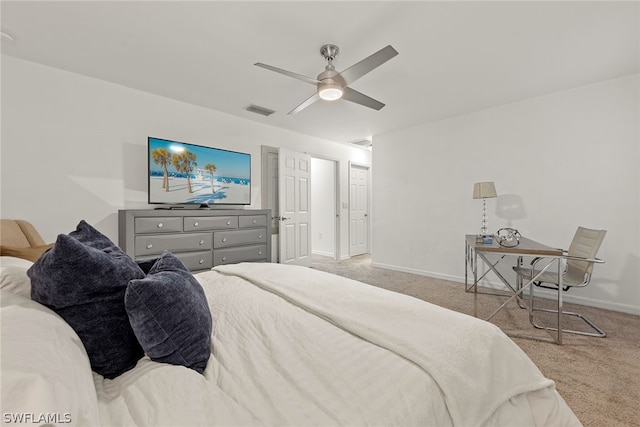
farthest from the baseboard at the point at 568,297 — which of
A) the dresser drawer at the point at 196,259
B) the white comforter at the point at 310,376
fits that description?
the dresser drawer at the point at 196,259

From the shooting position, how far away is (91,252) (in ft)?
2.73

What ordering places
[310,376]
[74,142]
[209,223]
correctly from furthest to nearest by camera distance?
[209,223] → [74,142] → [310,376]

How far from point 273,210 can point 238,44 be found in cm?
274

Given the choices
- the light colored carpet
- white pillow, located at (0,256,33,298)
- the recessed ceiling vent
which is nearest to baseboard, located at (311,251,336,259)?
the recessed ceiling vent

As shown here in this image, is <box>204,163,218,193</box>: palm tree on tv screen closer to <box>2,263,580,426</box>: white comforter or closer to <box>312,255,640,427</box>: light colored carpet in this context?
<box>2,263,580,426</box>: white comforter

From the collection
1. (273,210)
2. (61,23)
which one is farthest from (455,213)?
(61,23)

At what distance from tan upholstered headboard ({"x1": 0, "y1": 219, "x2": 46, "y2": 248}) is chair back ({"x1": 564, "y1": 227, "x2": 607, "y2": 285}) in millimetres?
4576

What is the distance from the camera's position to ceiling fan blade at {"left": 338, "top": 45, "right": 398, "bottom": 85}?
1.82 metres

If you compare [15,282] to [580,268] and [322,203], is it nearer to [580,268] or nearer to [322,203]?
[580,268]

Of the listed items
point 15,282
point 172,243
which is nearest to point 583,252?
point 15,282

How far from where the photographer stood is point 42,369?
528mm

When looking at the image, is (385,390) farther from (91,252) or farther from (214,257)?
(214,257)

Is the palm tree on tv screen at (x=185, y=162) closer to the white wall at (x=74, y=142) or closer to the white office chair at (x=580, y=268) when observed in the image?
the white wall at (x=74, y=142)

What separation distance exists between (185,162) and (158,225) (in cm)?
92
